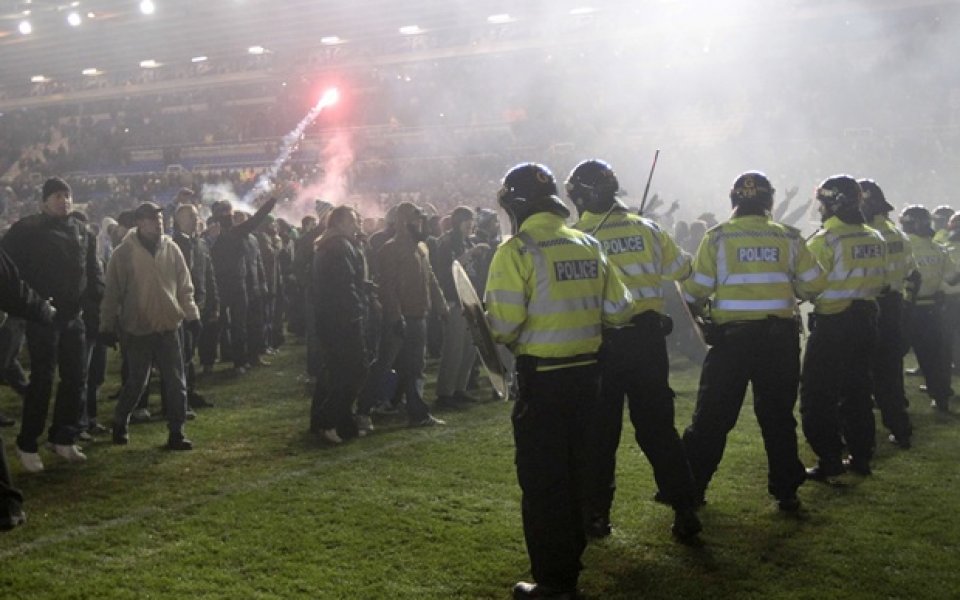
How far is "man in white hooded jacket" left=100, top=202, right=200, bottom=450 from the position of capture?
7.16 meters

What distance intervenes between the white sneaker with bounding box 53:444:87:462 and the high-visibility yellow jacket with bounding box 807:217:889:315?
5425 mm

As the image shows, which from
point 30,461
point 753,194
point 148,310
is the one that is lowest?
point 30,461

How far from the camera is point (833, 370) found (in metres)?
6.46

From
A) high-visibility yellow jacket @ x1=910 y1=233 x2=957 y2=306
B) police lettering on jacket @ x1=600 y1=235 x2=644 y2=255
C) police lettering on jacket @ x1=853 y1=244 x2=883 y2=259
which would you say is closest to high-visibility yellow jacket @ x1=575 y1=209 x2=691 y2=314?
police lettering on jacket @ x1=600 y1=235 x2=644 y2=255

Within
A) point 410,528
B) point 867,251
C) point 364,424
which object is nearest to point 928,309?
point 867,251

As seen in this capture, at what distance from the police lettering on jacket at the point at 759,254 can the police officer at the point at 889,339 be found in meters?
2.50

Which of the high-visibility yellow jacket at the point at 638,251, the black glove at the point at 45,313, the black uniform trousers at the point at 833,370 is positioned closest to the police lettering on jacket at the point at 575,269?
the high-visibility yellow jacket at the point at 638,251

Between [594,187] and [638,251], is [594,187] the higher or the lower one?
the higher one

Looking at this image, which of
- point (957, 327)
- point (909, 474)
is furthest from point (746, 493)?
point (957, 327)

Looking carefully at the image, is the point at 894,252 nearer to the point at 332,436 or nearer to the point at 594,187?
the point at 594,187

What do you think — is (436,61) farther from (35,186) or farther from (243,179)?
(35,186)

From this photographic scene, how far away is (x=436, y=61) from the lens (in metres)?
33.1

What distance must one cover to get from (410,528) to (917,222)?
20.8 feet

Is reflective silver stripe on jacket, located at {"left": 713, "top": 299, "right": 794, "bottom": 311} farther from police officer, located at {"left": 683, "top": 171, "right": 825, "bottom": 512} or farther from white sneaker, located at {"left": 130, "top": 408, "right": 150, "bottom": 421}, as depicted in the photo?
white sneaker, located at {"left": 130, "top": 408, "right": 150, "bottom": 421}
